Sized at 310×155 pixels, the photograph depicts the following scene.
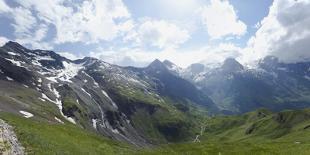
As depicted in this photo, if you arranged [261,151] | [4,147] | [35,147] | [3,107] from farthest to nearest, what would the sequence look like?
[3,107] < [261,151] < [35,147] < [4,147]

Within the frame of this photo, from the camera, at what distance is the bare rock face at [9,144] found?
3228cm

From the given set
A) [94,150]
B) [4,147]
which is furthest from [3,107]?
[4,147]

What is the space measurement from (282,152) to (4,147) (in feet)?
98.0

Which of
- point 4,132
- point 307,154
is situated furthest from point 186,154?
point 4,132

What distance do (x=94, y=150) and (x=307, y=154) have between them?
82.2 feet

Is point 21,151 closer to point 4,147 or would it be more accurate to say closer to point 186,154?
point 4,147

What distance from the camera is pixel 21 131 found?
4244cm

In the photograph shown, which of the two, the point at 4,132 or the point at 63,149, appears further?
the point at 63,149

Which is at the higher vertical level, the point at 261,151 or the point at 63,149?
the point at 261,151

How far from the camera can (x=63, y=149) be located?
4128 centimetres

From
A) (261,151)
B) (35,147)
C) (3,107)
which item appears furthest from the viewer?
(3,107)

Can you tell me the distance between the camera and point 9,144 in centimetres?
3419

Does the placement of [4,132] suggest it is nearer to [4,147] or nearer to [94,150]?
[4,147]

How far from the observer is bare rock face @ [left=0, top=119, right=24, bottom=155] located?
32275 millimetres
